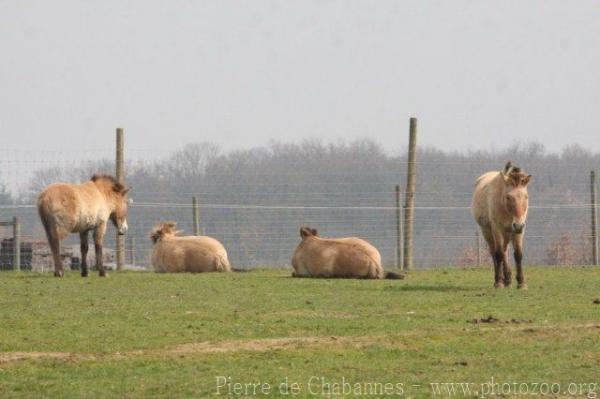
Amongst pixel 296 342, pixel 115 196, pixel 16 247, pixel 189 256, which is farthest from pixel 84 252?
pixel 296 342

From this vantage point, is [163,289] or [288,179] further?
[288,179]

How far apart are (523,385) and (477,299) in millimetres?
6397

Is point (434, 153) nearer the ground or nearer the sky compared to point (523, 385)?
nearer the sky

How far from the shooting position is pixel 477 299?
630 inches

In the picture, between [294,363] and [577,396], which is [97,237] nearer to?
[294,363]

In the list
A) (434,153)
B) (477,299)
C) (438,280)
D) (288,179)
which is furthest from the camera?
(434,153)

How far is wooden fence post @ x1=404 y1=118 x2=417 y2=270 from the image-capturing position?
26.5m

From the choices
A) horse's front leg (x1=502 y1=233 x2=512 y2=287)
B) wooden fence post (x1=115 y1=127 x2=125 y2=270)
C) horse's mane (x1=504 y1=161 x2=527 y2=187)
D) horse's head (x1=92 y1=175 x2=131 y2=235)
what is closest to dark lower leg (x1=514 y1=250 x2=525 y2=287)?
horse's front leg (x1=502 y1=233 x2=512 y2=287)

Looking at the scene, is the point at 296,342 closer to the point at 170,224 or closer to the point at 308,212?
the point at 170,224

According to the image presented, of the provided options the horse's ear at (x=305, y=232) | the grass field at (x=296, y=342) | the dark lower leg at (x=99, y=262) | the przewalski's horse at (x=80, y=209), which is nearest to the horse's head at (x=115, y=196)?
the przewalski's horse at (x=80, y=209)

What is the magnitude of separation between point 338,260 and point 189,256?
3.20m

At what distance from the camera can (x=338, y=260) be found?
21.2m

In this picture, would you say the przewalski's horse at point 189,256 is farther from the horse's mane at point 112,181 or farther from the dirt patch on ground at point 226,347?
the dirt patch on ground at point 226,347

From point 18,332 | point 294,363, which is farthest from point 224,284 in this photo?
point 294,363
